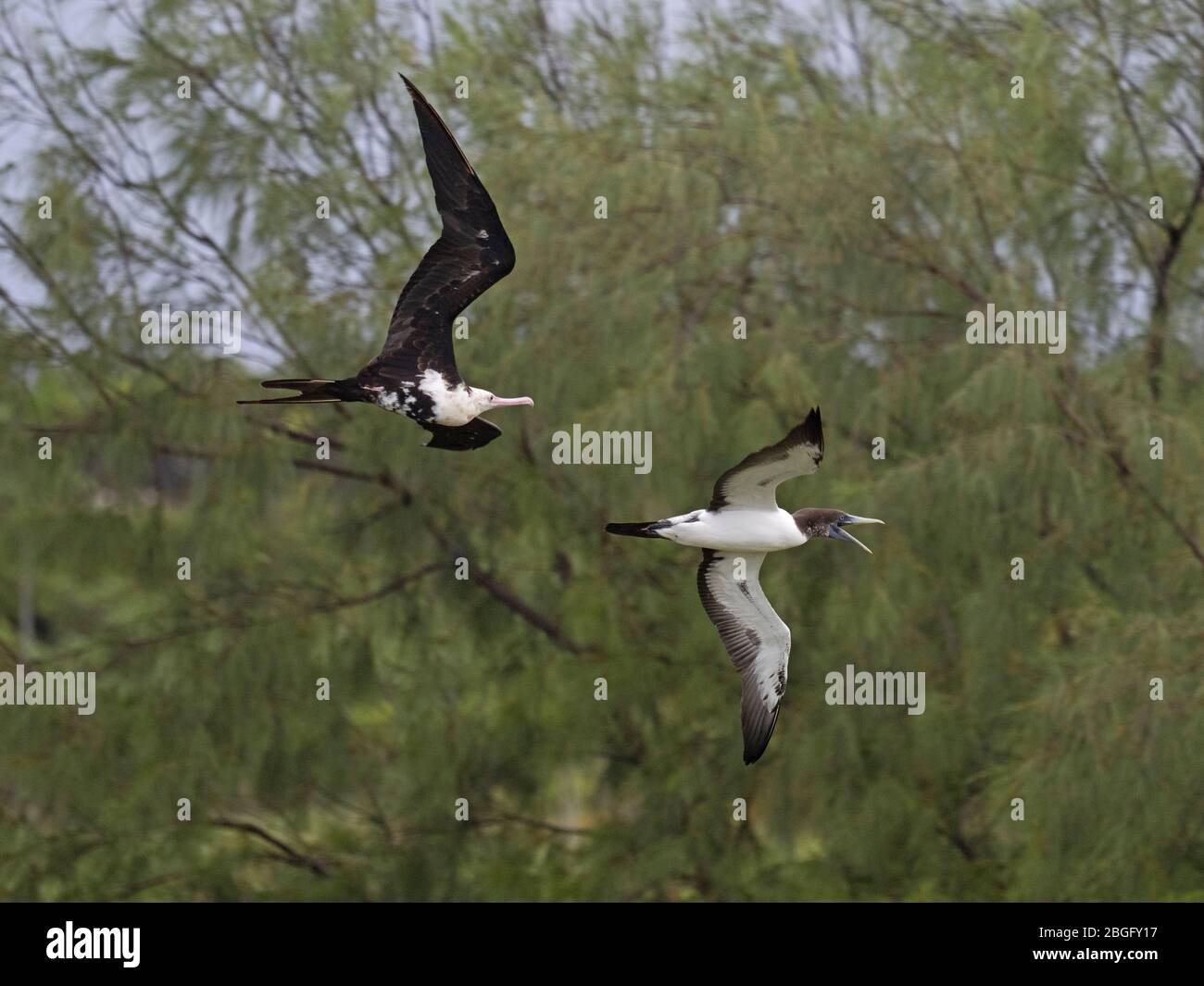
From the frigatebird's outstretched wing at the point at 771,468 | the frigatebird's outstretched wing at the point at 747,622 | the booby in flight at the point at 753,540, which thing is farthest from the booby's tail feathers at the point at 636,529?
the frigatebird's outstretched wing at the point at 747,622

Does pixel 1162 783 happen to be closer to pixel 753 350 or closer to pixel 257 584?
pixel 753 350

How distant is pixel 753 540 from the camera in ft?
20.2

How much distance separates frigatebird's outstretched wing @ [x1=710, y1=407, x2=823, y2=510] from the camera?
18.1 feet

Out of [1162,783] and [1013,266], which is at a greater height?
[1013,266]

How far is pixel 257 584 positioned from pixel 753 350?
9.49 ft

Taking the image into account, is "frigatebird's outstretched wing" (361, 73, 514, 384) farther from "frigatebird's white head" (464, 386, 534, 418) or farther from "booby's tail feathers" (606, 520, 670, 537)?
"booby's tail feathers" (606, 520, 670, 537)

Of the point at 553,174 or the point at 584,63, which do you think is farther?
the point at 584,63

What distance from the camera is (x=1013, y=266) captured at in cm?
962

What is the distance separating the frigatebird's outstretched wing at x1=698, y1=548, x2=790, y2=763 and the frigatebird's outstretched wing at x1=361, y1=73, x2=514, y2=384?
1.27m

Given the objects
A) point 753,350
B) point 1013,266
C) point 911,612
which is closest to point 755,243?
point 753,350

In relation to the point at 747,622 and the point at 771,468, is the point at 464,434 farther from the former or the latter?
the point at 747,622

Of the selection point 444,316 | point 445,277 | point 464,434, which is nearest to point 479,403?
point 464,434

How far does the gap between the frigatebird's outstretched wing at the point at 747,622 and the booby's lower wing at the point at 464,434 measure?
985mm

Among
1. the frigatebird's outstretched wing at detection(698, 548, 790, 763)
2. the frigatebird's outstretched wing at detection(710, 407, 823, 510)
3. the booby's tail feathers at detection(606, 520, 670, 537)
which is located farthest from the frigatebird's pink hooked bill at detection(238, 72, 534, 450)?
the frigatebird's outstretched wing at detection(698, 548, 790, 763)
